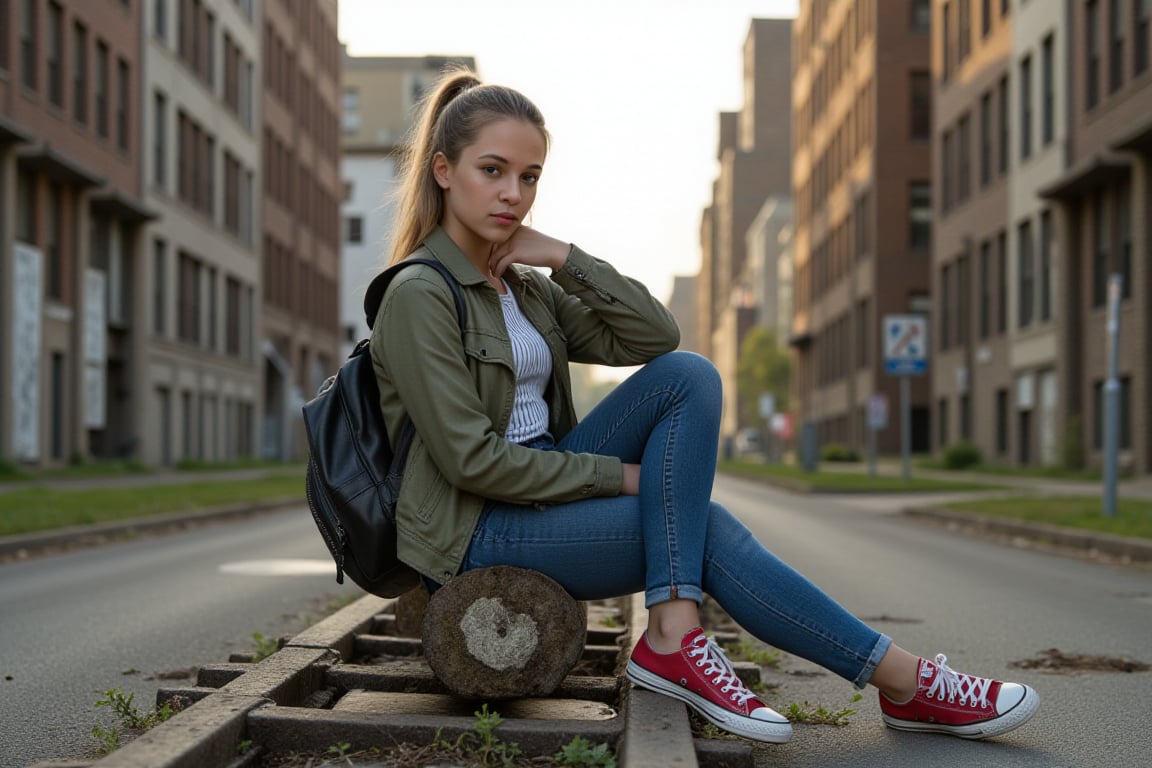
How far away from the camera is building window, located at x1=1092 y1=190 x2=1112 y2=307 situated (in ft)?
94.9

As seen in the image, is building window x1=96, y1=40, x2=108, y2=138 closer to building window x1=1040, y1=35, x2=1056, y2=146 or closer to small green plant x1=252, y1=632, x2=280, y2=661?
building window x1=1040, y1=35, x2=1056, y2=146

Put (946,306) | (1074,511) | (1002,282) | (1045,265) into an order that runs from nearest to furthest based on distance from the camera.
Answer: (1074,511) < (1045,265) < (1002,282) < (946,306)

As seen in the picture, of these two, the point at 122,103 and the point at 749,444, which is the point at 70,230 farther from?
the point at 749,444

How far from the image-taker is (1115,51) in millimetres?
28297

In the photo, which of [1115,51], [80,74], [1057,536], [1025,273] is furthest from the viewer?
[1025,273]

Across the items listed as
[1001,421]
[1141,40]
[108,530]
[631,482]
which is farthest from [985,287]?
[631,482]

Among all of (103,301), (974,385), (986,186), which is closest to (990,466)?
(974,385)

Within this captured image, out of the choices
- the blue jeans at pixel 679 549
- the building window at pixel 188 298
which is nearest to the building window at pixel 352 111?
the building window at pixel 188 298

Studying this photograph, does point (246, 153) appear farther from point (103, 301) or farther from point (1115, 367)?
point (1115, 367)

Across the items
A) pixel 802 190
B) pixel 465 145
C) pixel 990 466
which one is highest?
pixel 802 190

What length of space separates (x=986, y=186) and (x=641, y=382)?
36.0 metres

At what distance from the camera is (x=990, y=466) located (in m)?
34.5

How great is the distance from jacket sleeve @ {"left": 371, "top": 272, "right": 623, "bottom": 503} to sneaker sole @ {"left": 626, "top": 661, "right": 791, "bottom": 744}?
0.52 metres

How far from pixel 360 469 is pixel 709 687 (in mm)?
1075
